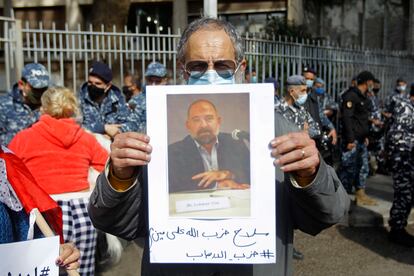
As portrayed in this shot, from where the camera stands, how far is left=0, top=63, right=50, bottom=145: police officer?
4.38 meters

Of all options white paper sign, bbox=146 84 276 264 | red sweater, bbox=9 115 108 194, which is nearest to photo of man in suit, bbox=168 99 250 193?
white paper sign, bbox=146 84 276 264

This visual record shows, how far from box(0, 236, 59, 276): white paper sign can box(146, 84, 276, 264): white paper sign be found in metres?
0.39

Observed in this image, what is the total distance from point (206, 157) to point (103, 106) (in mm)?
3857

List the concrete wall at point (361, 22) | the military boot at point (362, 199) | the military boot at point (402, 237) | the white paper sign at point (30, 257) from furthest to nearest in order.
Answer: the concrete wall at point (361, 22) → the military boot at point (362, 199) → the military boot at point (402, 237) → the white paper sign at point (30, 257)

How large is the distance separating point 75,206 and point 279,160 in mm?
2706

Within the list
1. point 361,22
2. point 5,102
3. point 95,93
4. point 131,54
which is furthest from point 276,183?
point 361,22

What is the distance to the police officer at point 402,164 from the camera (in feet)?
16.9

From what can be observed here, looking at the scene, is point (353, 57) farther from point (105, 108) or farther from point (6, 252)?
point (6, 252)

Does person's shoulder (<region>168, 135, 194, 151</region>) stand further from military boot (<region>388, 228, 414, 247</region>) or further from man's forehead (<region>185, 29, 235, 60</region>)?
military boot (<region>388, 228, 414, 247</region>)

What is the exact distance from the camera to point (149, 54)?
7758 millimetres

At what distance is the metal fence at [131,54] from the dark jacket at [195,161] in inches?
202

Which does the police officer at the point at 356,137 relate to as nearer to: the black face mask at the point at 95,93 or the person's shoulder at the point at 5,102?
the black face mask at the point at 95,93

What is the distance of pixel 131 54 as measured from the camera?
7.58 meters

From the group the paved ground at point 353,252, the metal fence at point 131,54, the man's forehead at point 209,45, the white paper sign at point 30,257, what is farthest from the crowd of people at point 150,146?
the metal fence at point 131,54
